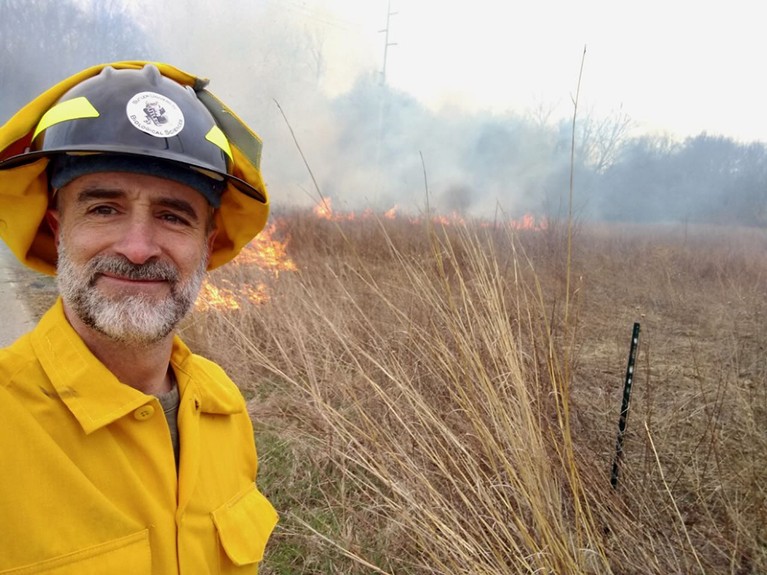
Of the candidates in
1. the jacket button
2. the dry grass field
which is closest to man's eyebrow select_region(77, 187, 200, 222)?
the jacket button

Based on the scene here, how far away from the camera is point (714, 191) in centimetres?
1767

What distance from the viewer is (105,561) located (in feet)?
3.20

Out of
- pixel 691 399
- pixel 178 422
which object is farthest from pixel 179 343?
pixel 691 399

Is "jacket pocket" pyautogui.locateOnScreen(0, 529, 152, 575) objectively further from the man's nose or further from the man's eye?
the man's eye

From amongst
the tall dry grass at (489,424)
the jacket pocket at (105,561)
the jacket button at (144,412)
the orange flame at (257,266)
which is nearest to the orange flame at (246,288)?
the orange flame at (257,266)

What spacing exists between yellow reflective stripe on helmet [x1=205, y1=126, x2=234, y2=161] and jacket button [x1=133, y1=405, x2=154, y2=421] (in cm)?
70

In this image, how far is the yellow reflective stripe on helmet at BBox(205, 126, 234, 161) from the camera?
4.42ft

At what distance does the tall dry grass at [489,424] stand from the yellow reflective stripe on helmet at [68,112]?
1.14m

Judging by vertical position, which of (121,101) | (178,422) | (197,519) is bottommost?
(197,519)

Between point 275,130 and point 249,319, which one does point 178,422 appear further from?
point 275,130

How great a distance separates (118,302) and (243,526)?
66 cm

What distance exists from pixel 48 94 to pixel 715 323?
6.74 m

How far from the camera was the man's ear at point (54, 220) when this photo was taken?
4.32 ft

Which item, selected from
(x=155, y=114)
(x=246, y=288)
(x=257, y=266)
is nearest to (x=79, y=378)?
(x=155, y=114)
